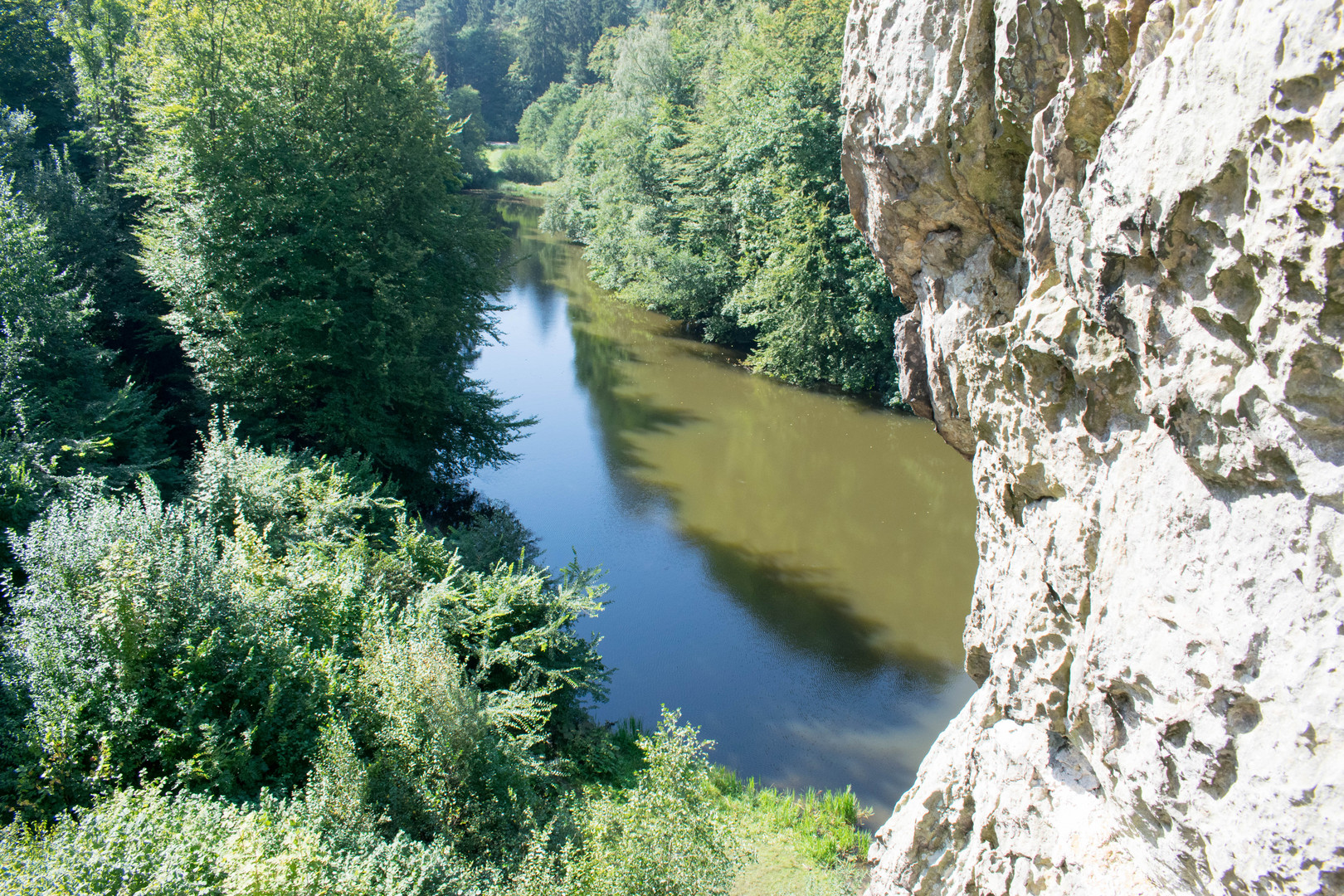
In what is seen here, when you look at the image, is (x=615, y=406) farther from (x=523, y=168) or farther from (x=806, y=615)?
(x=523, y=168)

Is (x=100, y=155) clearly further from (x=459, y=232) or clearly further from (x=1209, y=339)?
(x=1209, y=339)

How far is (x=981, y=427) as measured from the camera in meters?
4.80

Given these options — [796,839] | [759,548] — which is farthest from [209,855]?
[759,548]

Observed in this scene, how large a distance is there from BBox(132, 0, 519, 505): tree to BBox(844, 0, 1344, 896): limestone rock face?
9990 millimetres

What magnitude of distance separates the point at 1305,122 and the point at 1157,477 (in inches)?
54.9

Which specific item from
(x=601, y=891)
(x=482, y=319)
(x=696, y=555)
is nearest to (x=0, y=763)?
(x=601, y=891)

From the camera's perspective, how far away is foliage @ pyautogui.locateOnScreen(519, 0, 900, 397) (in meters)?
20.3

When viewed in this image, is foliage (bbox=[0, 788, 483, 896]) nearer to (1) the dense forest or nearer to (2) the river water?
(1) the dense forest

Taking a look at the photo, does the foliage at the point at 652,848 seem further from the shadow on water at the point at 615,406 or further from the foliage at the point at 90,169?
the shadow on water at the point at 615,406

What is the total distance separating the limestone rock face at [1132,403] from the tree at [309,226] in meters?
9.99

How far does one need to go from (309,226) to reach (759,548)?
9075 mm

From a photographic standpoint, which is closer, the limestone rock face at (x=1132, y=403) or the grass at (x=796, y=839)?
the limestone rock face at (x=1132, y=403)

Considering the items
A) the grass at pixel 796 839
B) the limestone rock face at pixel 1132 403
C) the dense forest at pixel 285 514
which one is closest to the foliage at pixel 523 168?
the dense forest at pixel 285 514

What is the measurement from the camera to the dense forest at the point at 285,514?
18.7 feet
